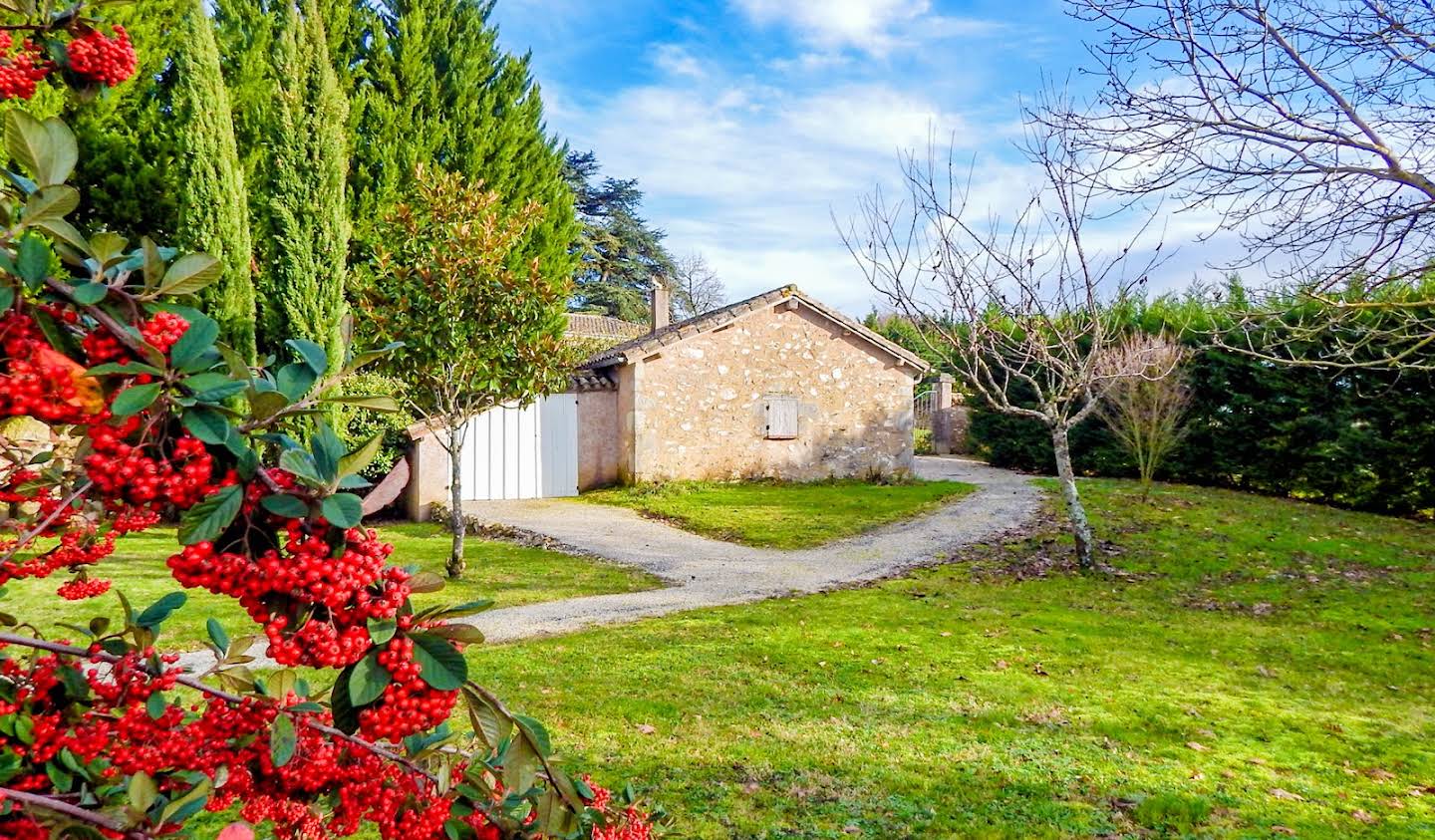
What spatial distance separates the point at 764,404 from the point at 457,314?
350 inches

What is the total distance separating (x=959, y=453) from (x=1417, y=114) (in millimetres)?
20472

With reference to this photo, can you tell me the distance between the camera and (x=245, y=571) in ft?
2.92

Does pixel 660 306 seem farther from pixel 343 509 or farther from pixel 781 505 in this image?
pixel 343 509

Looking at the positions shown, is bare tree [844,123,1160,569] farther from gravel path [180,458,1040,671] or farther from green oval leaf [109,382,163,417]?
green oval leaf [109,382,163,417]

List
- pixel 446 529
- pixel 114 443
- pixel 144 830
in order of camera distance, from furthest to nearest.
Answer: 1. pixel 446 529
2. pixel 144 830
3. pixel 114 443

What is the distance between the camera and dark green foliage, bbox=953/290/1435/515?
12703 millimetres

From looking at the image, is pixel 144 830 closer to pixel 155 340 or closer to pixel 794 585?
pixel 155 340

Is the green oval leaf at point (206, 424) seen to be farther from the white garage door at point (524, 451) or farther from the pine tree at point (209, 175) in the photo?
the white garage door at point (524, 451)

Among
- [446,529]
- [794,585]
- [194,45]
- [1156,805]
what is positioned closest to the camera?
[1156,805]

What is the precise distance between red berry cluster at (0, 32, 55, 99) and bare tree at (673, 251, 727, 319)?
33403mm

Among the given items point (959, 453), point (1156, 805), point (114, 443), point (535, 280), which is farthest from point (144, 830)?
point (959, 453)

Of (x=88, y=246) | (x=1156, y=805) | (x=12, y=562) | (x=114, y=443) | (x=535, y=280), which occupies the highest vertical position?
(x=535, y=280)

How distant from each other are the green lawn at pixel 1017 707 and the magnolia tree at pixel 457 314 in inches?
152

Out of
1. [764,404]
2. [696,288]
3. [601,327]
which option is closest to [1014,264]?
[764,404]
